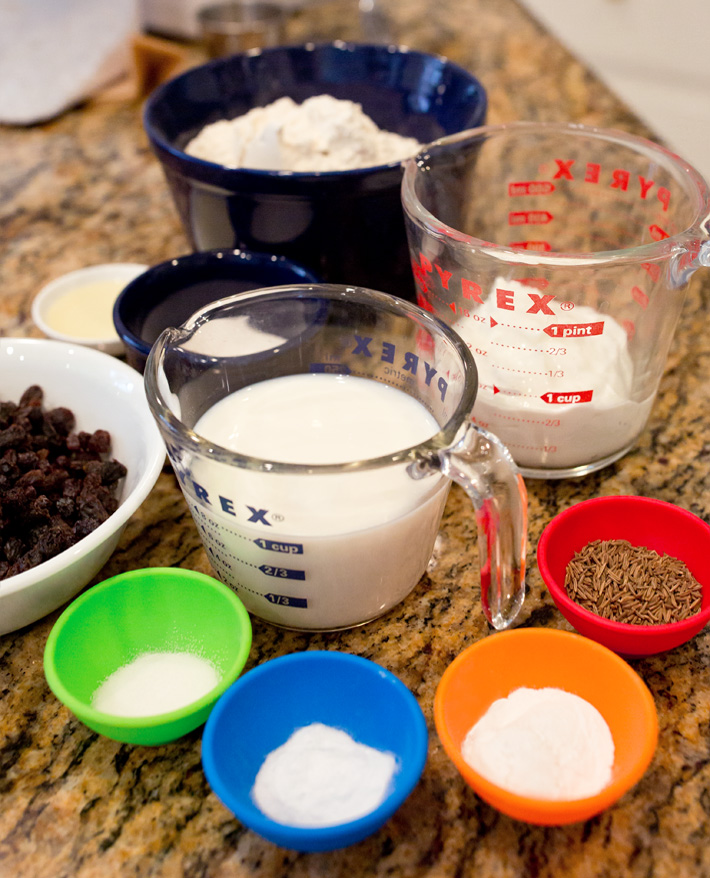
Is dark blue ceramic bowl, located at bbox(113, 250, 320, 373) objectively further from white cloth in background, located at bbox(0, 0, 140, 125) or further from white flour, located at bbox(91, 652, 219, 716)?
white cloth in background, located at bbox(0, 0, 140, 125)

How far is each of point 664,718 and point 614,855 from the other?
17 cm

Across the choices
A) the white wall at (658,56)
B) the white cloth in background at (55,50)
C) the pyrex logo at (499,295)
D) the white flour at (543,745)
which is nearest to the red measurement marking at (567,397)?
the pyrex logo at (499,295)

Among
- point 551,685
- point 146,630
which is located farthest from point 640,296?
point 146,630

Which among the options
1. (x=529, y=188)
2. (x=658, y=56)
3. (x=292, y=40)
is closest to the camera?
(x=529, y=188)

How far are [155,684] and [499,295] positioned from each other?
0.64 m

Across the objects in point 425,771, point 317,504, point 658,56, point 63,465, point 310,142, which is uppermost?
point 310,142

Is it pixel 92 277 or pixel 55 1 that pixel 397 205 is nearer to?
pixel 92 277

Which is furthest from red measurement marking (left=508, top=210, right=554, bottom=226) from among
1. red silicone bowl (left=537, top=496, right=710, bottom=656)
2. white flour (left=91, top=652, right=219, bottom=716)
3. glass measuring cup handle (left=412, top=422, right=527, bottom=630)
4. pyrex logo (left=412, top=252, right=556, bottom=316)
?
white flour (left=91, top=652, right=219, bottom=716)

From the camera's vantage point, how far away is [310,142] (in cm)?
137

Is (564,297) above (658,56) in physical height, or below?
above

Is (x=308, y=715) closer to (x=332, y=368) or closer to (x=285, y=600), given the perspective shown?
(x=285, y=600)

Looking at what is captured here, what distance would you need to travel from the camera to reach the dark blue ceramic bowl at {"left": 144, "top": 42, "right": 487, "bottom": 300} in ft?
4.17

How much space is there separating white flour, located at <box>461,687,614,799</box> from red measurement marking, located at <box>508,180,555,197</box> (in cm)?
86

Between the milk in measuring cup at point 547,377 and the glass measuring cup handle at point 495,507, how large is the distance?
27 centimetres
